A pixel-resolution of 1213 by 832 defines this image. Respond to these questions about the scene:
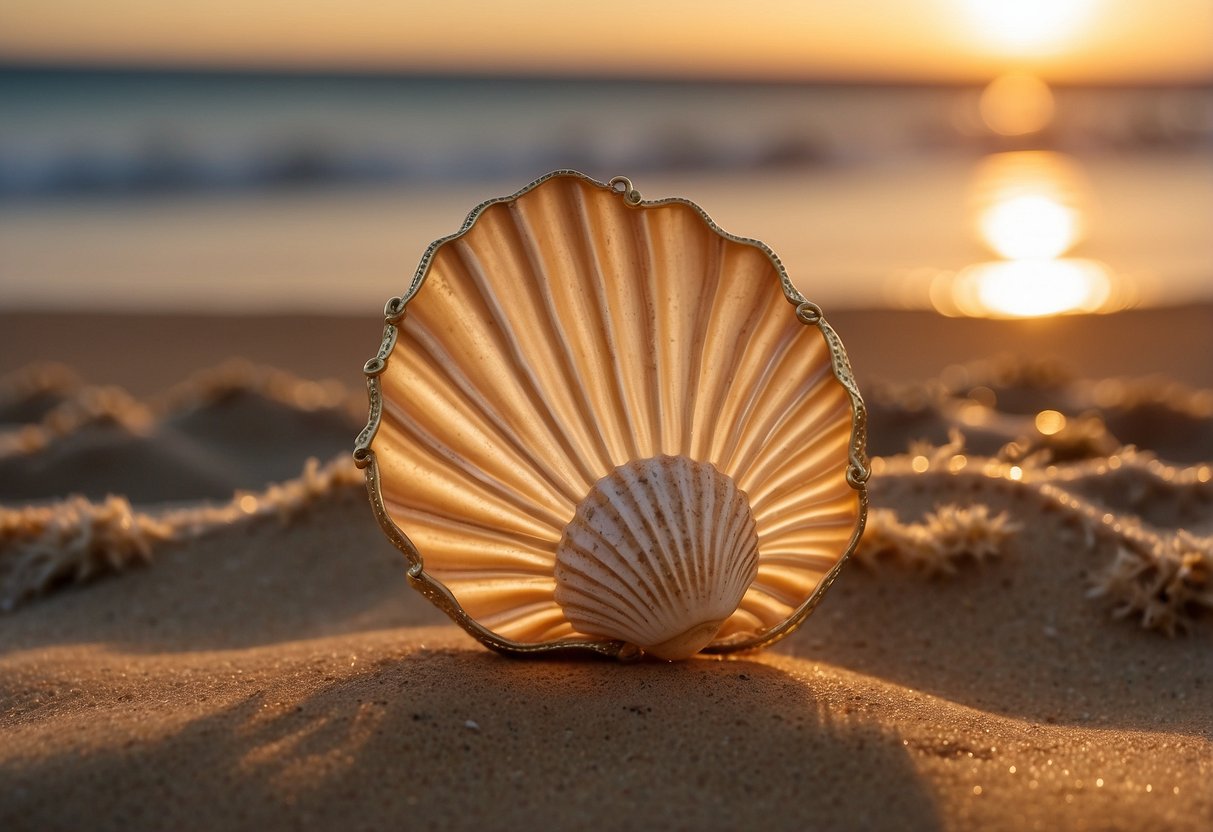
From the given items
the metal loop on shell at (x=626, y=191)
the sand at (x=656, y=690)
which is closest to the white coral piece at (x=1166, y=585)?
the sand at (x=656, y=690)

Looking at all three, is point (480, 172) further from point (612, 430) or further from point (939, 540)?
point (612, 430)

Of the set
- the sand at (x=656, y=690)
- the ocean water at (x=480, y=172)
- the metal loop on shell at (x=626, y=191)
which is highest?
the ocean water at (x=480, y=172)

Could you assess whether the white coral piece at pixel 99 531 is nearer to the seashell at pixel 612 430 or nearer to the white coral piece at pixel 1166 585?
the seashell at pixel 612 430

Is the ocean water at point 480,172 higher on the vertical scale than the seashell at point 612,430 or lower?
higher

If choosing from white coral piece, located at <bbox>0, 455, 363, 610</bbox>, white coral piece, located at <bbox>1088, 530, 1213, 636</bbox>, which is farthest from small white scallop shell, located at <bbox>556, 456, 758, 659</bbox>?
white coral piece, located at <bbox>0, 455, 363, 610</bbox>

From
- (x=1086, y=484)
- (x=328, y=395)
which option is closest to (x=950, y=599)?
(x=1086, y=484)

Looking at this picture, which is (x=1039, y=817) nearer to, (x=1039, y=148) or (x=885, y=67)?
(x=1039, y=148)

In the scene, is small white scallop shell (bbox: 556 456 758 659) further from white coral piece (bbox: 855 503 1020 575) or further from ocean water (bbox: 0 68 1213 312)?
ocean water (bbox: 0 68 1213 312)

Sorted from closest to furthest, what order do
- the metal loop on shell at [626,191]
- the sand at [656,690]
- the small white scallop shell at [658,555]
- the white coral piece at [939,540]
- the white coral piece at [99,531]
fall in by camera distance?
the sand at [656,690], the small white scallop shell at [658,555], the metal loop on shell at [626,191], the white coral piece at [939,540], the white coral piece at [99,531]

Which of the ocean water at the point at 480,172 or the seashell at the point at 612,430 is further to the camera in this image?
the ocean water at the point at 480,172
